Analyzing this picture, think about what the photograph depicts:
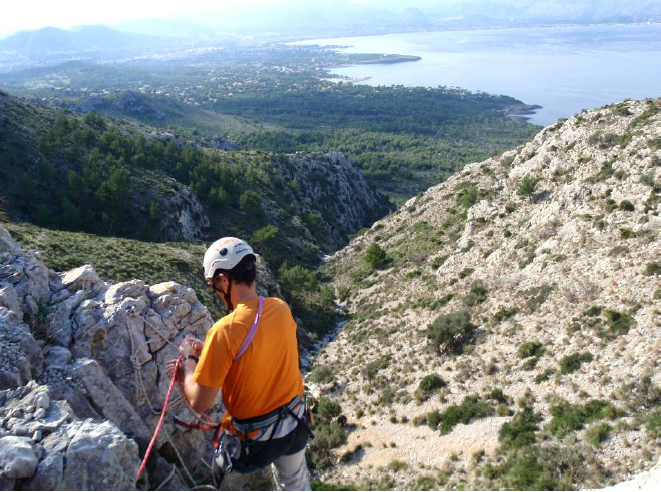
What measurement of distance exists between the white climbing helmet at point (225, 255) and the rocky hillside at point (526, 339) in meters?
8.83

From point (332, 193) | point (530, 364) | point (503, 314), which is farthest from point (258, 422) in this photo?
point (332, 193)

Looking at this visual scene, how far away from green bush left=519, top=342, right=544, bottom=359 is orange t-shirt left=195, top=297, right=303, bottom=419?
13.2 m

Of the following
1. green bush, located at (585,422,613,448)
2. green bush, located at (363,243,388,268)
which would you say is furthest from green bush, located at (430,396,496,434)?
green bush, located at (363,243,388,268)

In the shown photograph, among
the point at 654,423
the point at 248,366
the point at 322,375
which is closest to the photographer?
the point at 248,366

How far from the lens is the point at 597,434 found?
9.82 meters

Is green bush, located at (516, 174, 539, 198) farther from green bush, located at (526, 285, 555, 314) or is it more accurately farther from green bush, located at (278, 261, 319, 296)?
green bush, located at (278, 261, 319, 296)

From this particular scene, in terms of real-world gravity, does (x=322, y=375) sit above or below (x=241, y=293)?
below

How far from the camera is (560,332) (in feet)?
51.3

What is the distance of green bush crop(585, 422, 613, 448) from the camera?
9.65 meters

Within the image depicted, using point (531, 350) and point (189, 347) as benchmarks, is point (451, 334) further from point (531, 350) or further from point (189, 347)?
point (189, 347)

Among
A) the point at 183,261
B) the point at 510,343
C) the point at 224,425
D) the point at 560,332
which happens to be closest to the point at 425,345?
the point at 510,343

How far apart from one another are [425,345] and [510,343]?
4.20 m

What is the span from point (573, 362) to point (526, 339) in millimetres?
2859

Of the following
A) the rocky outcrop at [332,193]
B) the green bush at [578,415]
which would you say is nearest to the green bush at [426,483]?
the green bush at [578,415]
